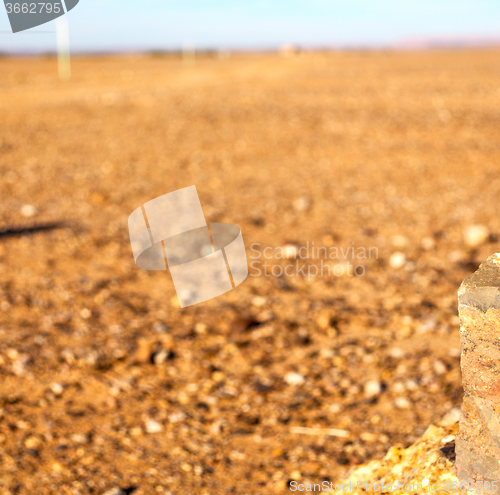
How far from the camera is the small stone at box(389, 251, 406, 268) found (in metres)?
5.13

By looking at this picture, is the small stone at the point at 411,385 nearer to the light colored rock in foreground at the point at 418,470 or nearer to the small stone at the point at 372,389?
the small stone at the point at 372,389

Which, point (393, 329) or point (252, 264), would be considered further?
point (252, 264)

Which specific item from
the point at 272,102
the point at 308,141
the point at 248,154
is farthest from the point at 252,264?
the point at 272,102

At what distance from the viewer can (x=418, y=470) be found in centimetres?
194

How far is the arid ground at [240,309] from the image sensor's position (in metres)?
2.91

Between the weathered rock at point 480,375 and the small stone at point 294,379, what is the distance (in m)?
1.80

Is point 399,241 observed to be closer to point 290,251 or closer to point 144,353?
point 290,251

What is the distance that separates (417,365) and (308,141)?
19.8 ft

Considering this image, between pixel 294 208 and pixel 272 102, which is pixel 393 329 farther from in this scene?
pixel 272 102

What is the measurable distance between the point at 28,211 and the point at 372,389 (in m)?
4.77

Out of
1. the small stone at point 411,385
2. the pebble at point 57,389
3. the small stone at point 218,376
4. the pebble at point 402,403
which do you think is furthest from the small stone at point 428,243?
the pebble at point 57,389

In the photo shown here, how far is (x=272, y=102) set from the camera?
12.2 meters

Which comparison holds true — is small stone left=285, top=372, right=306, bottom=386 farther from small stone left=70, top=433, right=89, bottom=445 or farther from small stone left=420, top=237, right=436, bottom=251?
small stone left=420, top=237, right=436, bottom=251

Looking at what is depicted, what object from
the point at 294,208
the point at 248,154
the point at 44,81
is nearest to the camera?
the point at 294,208
